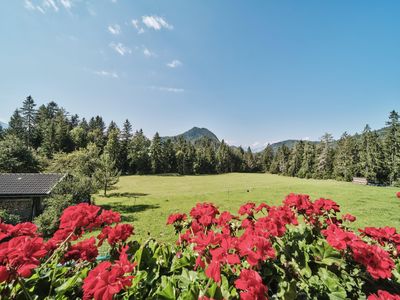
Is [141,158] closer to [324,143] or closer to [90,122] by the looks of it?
[90,122]

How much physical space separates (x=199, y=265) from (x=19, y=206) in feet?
65.9

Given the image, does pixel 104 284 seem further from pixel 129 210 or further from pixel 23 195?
pixel 129 210

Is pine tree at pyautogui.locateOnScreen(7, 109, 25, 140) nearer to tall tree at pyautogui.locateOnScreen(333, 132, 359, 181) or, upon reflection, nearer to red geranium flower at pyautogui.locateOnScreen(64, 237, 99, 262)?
red geranium flower at pyautogui.locateOnScreen(64, 237, 99, 262)

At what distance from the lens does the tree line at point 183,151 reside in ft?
148

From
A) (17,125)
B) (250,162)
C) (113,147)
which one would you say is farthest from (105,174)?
(250,162)

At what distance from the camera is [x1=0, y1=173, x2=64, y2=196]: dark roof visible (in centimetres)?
1568

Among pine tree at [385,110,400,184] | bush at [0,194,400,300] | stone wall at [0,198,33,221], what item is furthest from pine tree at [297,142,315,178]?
bush at [0,194,400,300]

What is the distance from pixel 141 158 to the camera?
58.8 m

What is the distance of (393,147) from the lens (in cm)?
4288

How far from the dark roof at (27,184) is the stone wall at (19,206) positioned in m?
0.67

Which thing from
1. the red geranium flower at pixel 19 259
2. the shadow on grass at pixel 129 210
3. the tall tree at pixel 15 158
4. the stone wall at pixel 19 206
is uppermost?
the tall tree at pixel 15 158

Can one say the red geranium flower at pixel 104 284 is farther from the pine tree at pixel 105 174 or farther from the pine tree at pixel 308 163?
the pine tree at pixel 308 163

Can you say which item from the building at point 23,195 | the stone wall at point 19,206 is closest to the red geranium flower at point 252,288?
the building at point 23,195

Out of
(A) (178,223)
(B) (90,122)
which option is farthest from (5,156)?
(B) (90,122)
